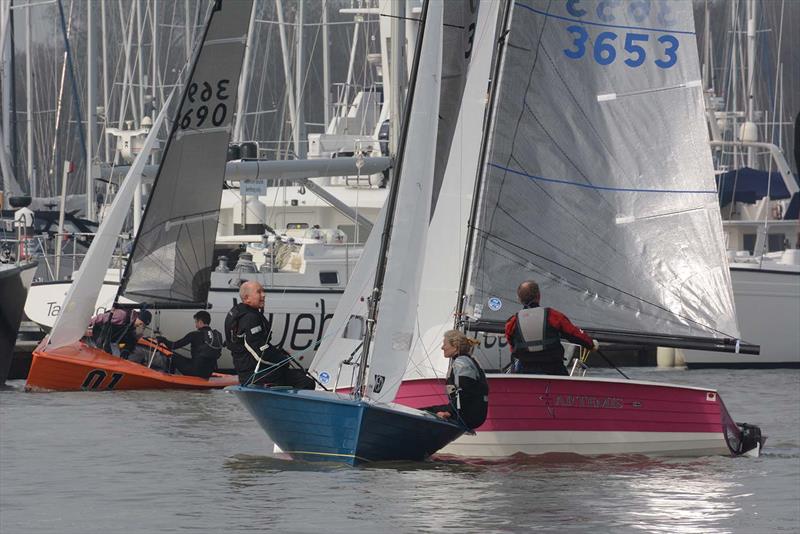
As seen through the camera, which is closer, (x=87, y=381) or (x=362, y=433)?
(x=362, y=433)

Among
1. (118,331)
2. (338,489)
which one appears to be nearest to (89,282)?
(118,331)

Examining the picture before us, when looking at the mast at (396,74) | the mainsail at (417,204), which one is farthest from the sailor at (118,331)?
the mainsail at (417,204)

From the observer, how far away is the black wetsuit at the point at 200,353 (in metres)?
21.0

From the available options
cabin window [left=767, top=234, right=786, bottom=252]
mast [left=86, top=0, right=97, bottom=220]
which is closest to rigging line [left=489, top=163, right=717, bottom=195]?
mast [left=86, top=0, right=97, bottom=220]

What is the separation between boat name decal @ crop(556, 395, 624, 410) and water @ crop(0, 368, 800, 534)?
17.9 inches

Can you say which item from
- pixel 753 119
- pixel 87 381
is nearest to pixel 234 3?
pixel 87 381

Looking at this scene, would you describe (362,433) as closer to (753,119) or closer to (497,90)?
(497,90)

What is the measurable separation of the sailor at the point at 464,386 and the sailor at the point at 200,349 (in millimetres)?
8240

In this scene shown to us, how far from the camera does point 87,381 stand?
66.2 feet

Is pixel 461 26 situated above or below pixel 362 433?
above

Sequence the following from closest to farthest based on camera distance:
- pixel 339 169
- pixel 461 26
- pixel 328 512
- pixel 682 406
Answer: pixel 328 512 < pixel 682 406 < pixel 461 26 < pixel 339 169

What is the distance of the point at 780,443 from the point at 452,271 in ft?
12.7

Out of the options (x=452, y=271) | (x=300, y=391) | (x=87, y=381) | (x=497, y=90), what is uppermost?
(x=497, y=90)

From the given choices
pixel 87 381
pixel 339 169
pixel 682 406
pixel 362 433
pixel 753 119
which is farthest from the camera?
pixel 753 119
